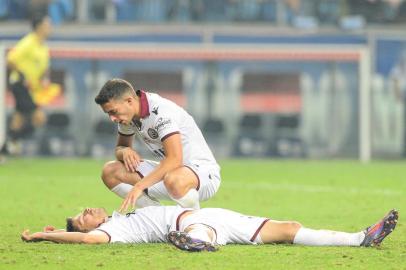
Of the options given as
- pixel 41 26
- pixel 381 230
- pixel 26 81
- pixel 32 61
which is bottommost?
pixel 26 81

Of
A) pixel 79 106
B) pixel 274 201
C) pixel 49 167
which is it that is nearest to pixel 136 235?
pixel 274 201

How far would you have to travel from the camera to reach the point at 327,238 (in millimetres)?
9703

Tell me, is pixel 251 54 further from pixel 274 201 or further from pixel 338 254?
pixel 338 254

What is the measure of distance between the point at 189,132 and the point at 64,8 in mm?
14640

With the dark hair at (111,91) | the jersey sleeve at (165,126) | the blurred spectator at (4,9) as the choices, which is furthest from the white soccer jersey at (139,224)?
the blurred spectator at (4,9)

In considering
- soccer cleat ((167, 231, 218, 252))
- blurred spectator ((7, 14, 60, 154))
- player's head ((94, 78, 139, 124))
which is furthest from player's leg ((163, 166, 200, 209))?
blurred spectator ((7, 14, 60, 154))

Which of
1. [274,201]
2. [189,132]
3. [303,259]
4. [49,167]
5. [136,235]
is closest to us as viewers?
[303,259]

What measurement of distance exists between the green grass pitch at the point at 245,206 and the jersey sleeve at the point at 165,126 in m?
0.91

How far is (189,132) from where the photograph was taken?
35.1 ft

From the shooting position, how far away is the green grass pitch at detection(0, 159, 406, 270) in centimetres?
887

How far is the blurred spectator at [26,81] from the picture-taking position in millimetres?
22312

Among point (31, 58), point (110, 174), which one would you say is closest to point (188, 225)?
point (110, 174)

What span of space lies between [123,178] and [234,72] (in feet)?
45.4

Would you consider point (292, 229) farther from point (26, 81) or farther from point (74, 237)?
point (26, 81)
